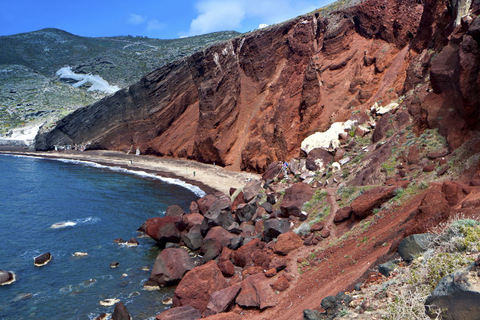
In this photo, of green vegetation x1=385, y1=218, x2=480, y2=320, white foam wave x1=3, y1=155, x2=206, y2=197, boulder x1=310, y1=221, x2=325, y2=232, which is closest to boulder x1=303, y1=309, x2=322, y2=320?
green vegetation x1=385, y1=218, x2=480, y2=320

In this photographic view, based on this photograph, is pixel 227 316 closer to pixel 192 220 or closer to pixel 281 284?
pixel 281 284

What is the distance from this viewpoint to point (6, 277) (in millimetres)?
20609

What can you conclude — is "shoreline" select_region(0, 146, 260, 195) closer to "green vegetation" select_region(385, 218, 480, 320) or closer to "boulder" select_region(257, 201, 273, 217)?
"boulder" select_region(257, 201, 273, 217)

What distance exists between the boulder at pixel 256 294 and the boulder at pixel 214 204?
10785 millimetres

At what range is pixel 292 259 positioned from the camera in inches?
643

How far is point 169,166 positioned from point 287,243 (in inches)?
1529

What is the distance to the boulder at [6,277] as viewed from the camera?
20.3m

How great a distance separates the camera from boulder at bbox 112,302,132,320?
16062 millimetres

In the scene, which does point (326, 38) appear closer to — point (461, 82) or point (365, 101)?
point (365, 101)

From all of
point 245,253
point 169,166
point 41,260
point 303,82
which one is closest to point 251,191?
point 245,253

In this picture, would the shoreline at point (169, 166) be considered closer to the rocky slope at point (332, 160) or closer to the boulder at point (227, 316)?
the rocky slope at point (332, 160)

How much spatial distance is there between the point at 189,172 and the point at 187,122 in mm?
13334

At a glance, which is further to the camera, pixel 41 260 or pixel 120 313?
pixel 41 260

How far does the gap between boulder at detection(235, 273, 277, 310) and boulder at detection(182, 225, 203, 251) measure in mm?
9580
